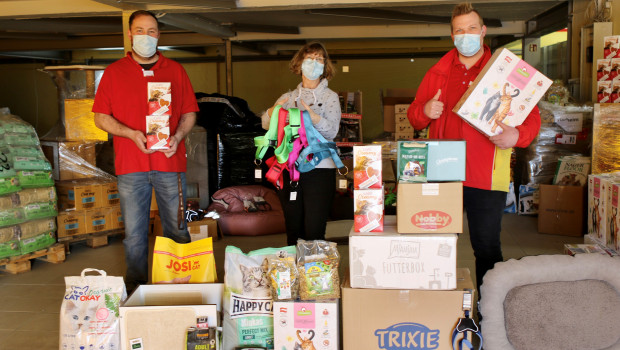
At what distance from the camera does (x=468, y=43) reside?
2.60 m

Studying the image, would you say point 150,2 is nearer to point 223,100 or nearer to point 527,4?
point 223,100

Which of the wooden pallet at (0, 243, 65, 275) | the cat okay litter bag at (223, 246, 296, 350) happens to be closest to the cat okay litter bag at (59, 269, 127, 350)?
the cat okay litter bag at (223, 246, 296, 350)

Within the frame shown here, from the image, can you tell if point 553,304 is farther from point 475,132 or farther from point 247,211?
point 247,211

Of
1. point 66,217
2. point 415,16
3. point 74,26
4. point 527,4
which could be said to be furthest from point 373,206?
point 74,26

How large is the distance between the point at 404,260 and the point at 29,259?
3.47 metres

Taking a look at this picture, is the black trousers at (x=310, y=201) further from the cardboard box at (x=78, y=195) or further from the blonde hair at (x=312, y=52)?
the cardboard box at (x=78, y=195)

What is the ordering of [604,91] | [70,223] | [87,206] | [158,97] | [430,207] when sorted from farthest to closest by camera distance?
[604,91] → [87,206] → [70,223] → [158,97] → [430,207]

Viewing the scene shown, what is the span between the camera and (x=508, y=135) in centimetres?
250

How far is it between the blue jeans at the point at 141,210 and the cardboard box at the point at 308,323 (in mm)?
1080

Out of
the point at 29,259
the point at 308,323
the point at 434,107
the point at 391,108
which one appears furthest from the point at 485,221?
the point at 391,108

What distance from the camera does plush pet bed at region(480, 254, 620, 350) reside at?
7.64 ft

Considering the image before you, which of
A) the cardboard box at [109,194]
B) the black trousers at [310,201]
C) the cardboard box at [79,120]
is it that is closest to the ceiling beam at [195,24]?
the cardboard box at [79,120]

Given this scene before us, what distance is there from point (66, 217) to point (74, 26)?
4041 mm

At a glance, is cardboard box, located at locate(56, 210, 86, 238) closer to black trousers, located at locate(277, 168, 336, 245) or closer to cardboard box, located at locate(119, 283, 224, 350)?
cardboard box, located at locate(119, 283, 224, 350)
